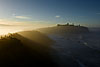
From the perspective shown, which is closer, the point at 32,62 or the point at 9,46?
the point at 32,62

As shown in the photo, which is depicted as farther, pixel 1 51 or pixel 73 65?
pixel 73 65

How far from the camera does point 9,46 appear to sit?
41125 mm

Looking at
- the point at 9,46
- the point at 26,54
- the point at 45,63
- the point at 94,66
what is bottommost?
the point at 94,66

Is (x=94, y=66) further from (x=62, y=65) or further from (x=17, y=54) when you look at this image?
(x=17, y=54)

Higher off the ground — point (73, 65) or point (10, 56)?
point (10, 56)

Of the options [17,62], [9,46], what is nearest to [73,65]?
[17,62]

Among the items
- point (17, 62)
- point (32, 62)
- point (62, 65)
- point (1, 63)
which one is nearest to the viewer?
point (1, 63)

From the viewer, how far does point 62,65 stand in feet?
135

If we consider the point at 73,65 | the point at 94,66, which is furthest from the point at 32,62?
the point at 94,66

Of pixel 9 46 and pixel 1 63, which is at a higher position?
pixel 9 46

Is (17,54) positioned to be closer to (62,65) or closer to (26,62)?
(26,62)

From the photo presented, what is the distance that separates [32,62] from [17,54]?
17.4ft

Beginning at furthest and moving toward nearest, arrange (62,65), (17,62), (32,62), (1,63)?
(62,65) < (32,62) < (17,62) < (1,63)

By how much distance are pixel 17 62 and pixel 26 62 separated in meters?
2.88
